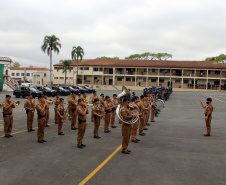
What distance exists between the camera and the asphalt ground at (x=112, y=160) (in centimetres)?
550

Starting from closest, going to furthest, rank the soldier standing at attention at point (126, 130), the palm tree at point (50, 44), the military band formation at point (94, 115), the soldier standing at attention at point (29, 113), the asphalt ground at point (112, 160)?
1. the asphalt ground at point (112, 160)
2. the soldier standing at attention at point (126, 130)
3. the military band formation at point (94, 115)
4. the soldier standing at attention at point (29, 113)
5. the palm tree at point (50, 44)

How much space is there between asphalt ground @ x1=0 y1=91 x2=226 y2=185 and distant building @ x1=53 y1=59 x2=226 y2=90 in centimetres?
5009

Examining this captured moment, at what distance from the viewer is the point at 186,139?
30.9 ft

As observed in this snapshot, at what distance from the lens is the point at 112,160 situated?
6793 millimetres

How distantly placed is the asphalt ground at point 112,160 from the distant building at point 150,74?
164ft

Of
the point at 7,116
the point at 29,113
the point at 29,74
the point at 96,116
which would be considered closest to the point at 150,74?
the point at 29,74

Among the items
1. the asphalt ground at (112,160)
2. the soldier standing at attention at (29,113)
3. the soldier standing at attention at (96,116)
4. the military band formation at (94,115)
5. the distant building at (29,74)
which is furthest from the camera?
the distant building at (29,74)

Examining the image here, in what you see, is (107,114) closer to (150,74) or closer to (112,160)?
(112,160)

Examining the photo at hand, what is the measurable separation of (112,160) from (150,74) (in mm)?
57156

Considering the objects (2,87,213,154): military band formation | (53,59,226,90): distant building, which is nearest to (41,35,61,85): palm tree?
(53,59,226,90): distant building

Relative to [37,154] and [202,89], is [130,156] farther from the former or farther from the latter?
[202,89]

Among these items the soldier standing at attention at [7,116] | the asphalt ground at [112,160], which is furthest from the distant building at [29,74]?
the asphalt ground at [112,160]

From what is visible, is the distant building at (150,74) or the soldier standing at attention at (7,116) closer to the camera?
the soldier standing at attention at (7,116)

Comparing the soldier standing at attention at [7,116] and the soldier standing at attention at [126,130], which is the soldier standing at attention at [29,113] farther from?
the soldier standing at attention at [126,130]
